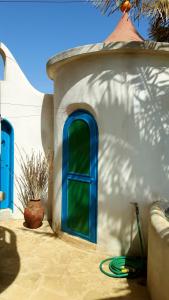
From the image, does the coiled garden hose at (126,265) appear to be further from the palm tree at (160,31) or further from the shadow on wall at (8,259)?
the palm tree at (160,31)

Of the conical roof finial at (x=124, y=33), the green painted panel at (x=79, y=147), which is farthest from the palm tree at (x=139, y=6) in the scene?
the green painted panel at (x=79, y=147)

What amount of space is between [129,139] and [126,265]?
2.30 m

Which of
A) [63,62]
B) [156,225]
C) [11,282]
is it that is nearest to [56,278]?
[11,282]

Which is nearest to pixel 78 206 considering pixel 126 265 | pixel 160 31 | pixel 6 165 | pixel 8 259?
pixel 126 265

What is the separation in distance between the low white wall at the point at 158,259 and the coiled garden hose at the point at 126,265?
635mm

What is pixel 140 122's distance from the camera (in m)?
5.25

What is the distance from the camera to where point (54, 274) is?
4.63 meters

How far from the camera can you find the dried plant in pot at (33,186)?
22.6 feet

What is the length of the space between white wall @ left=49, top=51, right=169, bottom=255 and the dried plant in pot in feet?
6.75

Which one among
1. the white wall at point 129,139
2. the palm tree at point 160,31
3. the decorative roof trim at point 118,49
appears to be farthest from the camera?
the palm tree at point 160,31

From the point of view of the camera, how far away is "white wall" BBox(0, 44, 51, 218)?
7465 mm

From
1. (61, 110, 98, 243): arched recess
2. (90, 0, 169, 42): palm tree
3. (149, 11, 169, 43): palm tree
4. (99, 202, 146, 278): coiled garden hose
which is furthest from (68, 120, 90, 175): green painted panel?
(149, 11, 169, 43): palm tree

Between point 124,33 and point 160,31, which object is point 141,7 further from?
point 160,31

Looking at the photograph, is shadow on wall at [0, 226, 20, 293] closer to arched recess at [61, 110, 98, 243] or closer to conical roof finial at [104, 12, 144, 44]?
arched recess at [61, 110, 98, 243]
